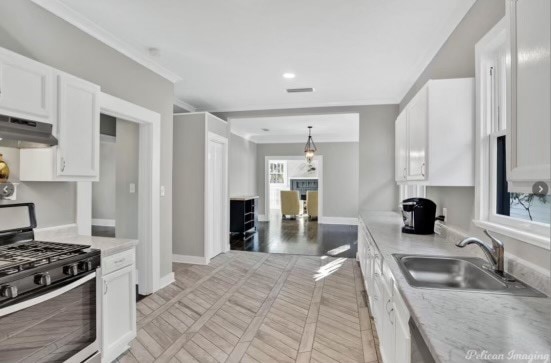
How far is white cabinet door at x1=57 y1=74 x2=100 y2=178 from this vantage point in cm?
200

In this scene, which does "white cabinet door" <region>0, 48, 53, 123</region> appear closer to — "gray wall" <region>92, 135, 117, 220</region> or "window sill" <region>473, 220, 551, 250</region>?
"window sill" <region>473, 220, 551, 250</region>

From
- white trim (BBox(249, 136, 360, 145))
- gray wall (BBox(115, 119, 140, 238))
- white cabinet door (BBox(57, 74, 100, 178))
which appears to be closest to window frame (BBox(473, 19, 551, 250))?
white cabinet door (BBox(57, 74, 100, 178))

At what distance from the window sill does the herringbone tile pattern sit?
127 cm

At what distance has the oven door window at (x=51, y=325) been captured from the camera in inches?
54.0

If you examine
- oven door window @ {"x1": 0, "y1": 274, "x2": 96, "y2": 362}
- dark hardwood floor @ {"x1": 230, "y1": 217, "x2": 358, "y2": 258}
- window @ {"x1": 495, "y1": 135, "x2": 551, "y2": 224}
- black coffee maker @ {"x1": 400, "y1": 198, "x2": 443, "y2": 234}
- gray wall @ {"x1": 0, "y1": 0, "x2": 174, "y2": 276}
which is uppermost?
gray wall @ {"x1": 0, "y1": 0, "x2": 174, "y2": 276}

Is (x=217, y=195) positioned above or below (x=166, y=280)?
above

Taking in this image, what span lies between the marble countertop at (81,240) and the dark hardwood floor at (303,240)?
3.39 meters

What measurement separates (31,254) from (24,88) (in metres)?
1.01

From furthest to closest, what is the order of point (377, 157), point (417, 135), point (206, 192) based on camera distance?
point (377, 157) < point (206, 192) < point (417, 135)

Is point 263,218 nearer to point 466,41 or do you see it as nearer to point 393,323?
point 466,41

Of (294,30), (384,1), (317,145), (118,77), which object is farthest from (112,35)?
(317,145)

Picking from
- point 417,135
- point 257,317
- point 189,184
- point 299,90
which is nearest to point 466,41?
point 417,135

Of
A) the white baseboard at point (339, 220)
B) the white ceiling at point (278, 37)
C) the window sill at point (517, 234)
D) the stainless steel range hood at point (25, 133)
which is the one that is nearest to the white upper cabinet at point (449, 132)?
the window sill at point (517, 234)

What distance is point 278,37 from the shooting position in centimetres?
275
